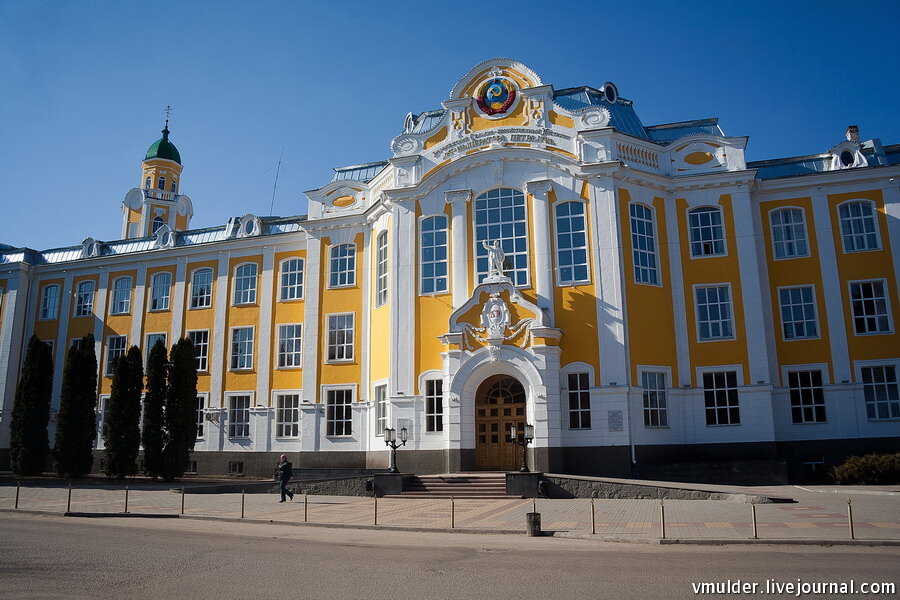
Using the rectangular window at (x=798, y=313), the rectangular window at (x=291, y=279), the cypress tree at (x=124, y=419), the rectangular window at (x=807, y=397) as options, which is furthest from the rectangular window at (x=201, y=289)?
the rectangular window at (x=807, y=397)

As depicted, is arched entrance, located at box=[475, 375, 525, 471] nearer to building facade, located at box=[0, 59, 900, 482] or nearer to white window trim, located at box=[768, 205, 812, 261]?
building facade, located at box=[0, 59, 900, 482]

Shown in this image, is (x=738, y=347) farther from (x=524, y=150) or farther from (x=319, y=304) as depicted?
(x=319, y=304)

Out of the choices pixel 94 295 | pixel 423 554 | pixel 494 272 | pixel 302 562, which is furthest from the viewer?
pixel 94 295

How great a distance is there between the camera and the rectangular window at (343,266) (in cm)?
3281

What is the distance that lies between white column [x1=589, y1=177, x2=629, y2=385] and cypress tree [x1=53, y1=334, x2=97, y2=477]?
22.1 metres

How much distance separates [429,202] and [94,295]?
2180 cm

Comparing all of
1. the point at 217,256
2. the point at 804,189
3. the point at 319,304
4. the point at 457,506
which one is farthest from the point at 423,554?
the point at 217,256

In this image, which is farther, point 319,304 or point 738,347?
point 319,304

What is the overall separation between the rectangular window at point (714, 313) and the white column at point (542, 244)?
19.9 ft

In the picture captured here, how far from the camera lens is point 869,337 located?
Result: 27422mm

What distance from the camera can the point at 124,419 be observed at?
3045 cm

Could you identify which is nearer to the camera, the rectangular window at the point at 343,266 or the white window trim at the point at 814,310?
the white window trim at the point at 814,310

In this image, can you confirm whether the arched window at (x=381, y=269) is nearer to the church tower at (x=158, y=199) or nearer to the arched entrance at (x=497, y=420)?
the arched entrance at (x=497, y=420)

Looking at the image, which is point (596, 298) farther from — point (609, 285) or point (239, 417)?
point (239, 417)
